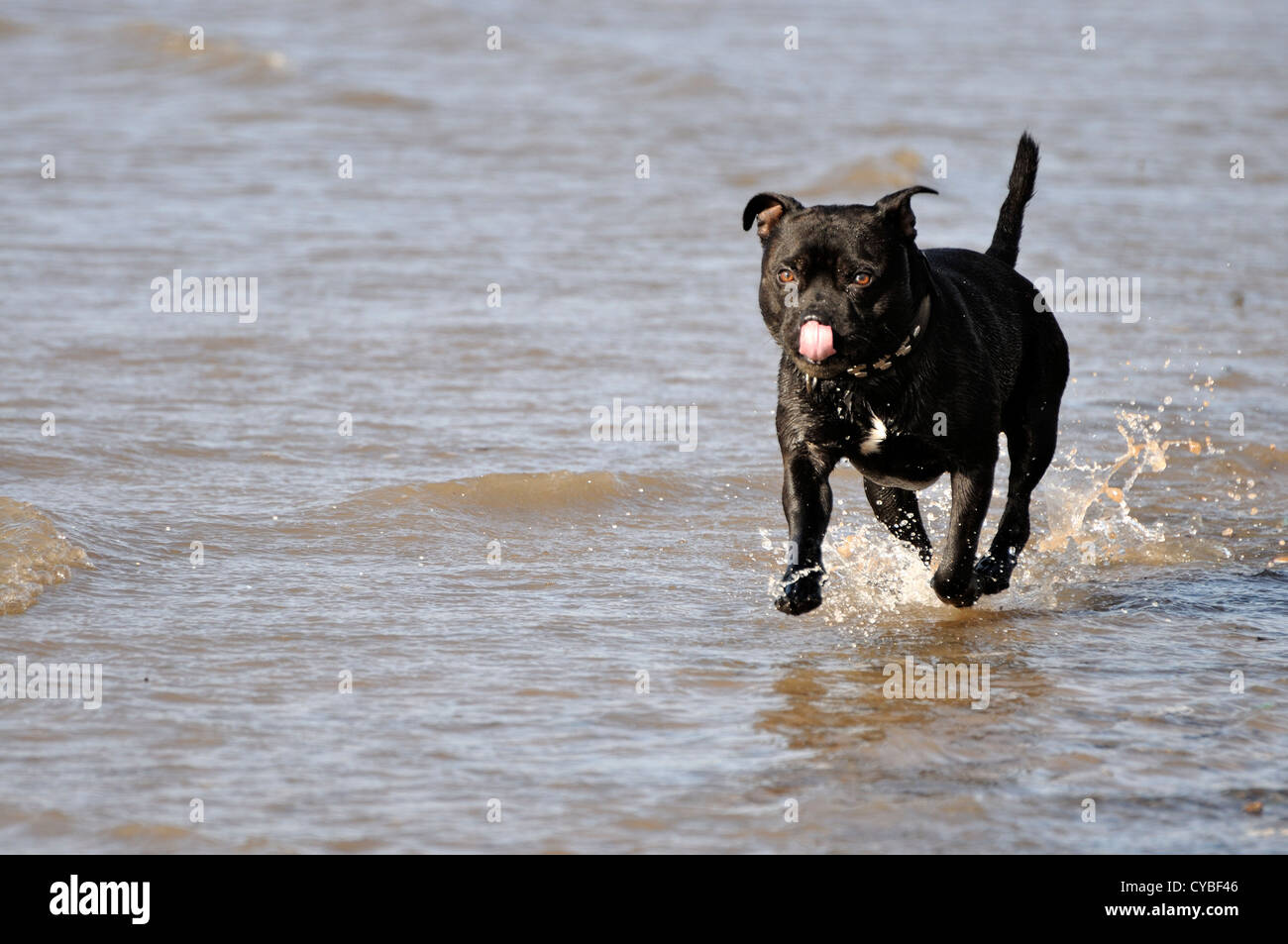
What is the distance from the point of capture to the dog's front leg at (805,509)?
5.30 meters

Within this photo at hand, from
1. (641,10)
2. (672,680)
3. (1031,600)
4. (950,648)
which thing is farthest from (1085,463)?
(641,10)

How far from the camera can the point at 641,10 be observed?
2589 cm

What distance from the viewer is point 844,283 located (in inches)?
197

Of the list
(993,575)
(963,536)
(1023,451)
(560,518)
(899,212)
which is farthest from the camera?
(560,518)

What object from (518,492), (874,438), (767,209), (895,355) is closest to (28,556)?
(518,492)

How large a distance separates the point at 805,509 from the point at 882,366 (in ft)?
1.75

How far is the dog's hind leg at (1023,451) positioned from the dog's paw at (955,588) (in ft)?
1.16

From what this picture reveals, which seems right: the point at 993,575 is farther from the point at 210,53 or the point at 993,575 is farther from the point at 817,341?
the point at 210,53

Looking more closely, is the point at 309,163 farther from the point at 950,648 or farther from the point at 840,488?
the point at 950,648

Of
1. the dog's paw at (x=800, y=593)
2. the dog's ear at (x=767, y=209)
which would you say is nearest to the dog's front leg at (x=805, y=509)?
the dog's paw at (x=800, y=593)

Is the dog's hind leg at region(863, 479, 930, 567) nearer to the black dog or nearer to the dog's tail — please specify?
the black dog

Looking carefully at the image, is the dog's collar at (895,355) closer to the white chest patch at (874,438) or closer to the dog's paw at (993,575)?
the white chest patch at (874,438)

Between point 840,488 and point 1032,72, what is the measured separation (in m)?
16.4

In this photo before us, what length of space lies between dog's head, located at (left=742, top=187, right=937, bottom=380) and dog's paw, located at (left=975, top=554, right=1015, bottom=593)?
1148mm
